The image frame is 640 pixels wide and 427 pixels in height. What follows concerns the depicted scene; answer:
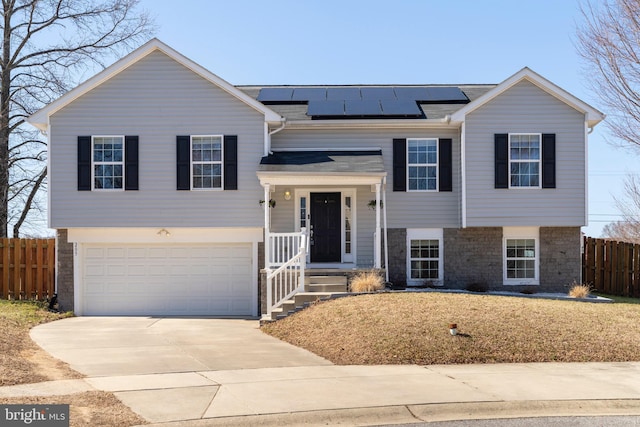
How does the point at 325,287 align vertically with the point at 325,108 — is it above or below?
below

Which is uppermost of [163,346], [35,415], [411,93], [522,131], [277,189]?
[411,93]

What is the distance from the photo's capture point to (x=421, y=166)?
2025 cm

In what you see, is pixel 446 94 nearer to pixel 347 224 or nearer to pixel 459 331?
pixel 347 224

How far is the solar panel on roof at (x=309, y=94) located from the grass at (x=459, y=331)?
8.46 metres

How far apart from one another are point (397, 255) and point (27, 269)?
36.4 ft

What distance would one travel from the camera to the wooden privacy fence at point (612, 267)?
918 inches

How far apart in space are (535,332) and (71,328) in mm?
10344

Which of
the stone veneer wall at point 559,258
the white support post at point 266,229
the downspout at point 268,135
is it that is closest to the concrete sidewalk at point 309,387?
the white support post at point 266,229

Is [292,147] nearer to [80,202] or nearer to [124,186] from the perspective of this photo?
[124,186]

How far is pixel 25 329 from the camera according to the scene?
1543 centimetres

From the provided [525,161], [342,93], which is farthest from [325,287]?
[342,93]

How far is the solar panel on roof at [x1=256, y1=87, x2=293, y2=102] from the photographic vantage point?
72.0 ft

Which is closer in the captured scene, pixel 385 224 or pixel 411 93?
pixel 385 224

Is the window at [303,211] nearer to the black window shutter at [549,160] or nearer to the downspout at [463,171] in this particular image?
the downspout at [463,171]
